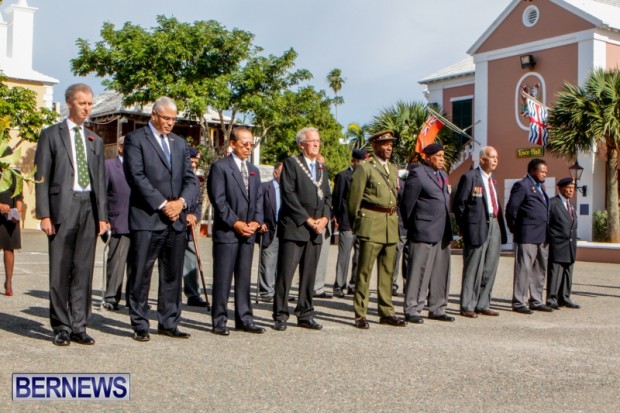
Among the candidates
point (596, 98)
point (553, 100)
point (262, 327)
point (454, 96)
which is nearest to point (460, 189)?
point (262, 327)

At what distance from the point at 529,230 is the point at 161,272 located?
503 centimetres

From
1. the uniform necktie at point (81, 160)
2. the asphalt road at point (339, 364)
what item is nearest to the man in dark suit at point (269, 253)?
the asphalt road at point (339, 364)

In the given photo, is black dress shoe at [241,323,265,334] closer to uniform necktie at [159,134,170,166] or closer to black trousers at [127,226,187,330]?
black trousers at [127,226,187,330]

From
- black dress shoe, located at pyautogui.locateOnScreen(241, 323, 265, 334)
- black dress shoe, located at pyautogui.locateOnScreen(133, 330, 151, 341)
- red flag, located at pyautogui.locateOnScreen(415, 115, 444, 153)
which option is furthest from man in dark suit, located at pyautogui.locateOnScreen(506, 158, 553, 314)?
red flag, located at pyautogui.locateOnScreen(415, 115, 444, 153)

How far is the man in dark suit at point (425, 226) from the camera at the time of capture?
936 centimetres

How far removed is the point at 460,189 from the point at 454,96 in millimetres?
26437

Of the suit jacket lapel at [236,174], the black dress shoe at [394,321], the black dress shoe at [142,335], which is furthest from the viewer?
the black dress shoe at [394,321]

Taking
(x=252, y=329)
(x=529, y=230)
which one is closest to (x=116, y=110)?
(x=529, y=230)

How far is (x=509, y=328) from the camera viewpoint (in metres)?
8.88

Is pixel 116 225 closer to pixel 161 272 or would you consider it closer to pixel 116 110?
pixel 161 272

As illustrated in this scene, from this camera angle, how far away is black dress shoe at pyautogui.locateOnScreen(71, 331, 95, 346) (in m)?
6.94

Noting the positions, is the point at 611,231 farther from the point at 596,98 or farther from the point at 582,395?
the point at 582,395

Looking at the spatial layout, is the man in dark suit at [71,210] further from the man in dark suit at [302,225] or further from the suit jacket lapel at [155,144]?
the man in dark suit at [302,225]

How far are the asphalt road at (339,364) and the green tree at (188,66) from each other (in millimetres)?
28724
